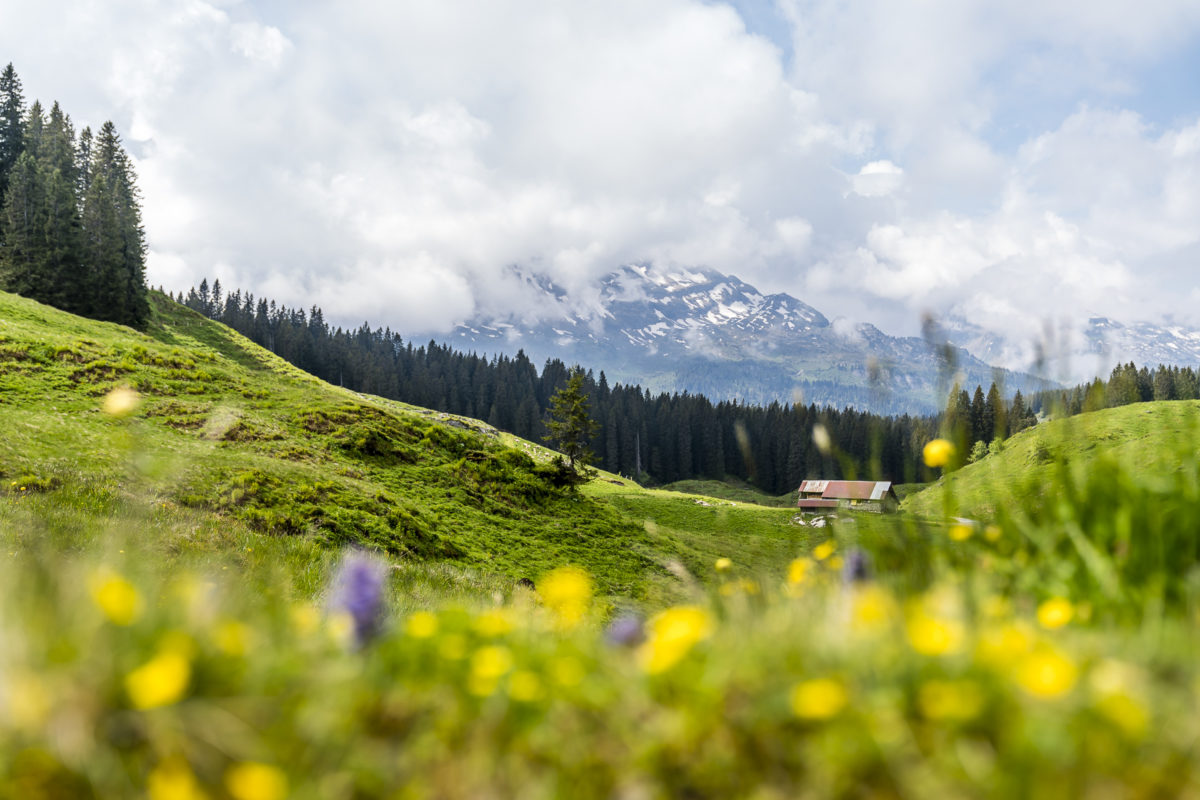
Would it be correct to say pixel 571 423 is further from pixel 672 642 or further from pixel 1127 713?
pixel 1127 713

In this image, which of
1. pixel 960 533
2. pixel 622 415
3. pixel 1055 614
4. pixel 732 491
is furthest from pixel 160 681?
pixel 622 415

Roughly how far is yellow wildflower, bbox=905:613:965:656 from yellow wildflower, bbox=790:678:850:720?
8.6 inches

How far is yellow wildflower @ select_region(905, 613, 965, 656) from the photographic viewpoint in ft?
4.84

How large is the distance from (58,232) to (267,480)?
5493 centimetres

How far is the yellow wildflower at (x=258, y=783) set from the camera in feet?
4.19

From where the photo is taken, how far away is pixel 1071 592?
229cm

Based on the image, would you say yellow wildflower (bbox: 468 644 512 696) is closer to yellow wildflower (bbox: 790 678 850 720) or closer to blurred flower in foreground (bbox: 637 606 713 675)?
blurred flower in foreground (bbox: 637 606 713 675)

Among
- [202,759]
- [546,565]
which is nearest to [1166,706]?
[202,759]

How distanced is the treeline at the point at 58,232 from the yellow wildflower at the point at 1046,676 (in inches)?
2749

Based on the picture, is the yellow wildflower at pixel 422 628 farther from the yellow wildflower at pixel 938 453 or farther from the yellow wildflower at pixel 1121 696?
the yellow wildflower at pixel 938 453

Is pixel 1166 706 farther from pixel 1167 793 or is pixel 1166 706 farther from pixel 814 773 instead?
pixel 814 773

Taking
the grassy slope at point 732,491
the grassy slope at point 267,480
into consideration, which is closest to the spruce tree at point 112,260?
the grassy slope at point 267,480

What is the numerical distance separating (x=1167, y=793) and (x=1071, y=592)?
1.19 metres

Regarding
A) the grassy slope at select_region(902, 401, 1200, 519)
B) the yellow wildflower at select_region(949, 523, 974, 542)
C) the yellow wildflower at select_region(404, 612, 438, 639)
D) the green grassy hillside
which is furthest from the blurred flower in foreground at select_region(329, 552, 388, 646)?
the yellow wildflower at select_region(949, 523, 974, 542)
